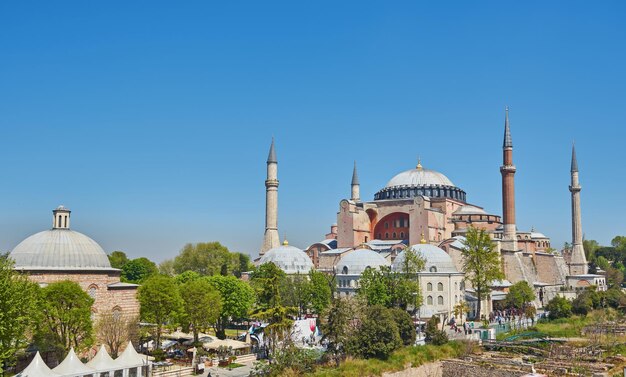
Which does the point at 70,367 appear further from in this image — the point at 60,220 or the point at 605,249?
the point at 605,249

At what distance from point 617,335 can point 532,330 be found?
4.22 metres

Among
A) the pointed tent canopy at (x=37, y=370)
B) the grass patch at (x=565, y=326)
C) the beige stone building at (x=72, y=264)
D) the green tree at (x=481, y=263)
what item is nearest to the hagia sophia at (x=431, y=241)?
the green tree at (x=481, y=263)

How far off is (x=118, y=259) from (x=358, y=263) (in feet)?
106

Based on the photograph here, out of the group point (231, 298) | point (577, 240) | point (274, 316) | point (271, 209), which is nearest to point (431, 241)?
point (271, 209)

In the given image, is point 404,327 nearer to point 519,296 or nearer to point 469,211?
point 519,296

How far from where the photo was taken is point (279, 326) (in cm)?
2408

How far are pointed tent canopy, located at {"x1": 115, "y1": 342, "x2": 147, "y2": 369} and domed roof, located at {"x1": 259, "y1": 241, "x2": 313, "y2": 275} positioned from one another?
857 inches

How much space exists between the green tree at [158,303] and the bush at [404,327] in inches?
381

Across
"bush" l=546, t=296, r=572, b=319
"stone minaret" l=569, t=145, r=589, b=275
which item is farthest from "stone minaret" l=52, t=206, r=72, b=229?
"stone minaret" l=569, t=145, r=589, b=275

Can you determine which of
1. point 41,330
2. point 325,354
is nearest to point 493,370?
point 325,354

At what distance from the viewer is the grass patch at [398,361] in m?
23.2

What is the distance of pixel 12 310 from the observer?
19.0 metres

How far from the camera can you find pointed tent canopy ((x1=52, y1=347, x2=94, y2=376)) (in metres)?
20.6

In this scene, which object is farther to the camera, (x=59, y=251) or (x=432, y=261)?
(x=432, y=261)
